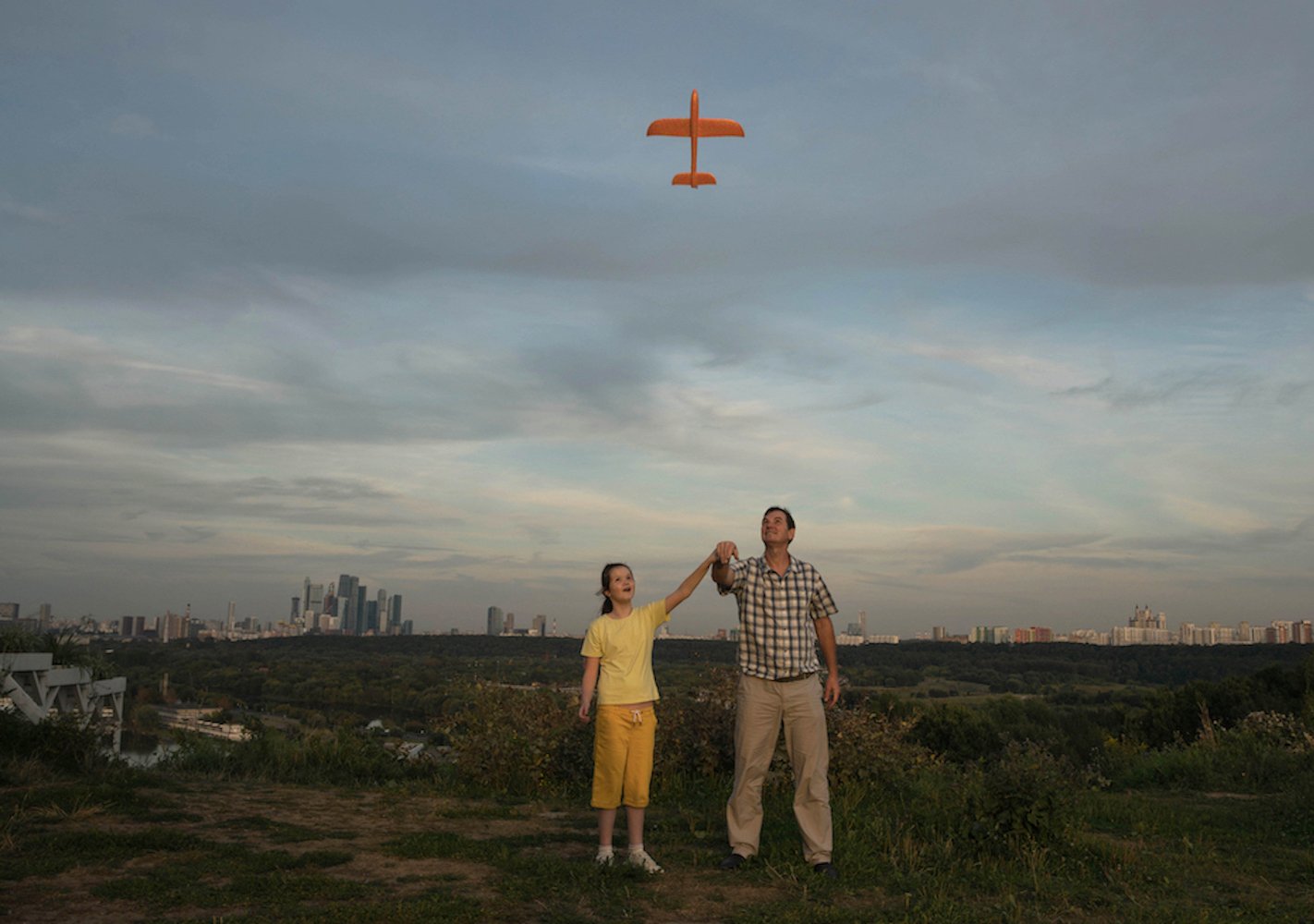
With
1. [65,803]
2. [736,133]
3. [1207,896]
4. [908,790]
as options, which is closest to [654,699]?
[1207,896]

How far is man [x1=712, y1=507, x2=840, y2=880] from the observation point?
5848 millimetres

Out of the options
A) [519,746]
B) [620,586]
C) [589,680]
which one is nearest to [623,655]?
[589,680]

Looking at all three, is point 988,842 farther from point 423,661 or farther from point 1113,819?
point 423,661

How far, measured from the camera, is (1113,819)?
805 centimetres

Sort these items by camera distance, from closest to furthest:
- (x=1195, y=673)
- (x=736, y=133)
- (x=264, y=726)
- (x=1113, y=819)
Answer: (x=1113, y=819) < (x=264, y=726) < (x=736, y=133) < (x=1195, y=673)

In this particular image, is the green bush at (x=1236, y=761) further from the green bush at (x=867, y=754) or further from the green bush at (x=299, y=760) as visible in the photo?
the green bush at (x=299, y=760)

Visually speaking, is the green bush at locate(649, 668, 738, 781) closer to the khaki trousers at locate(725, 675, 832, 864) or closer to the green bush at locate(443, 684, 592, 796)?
the green bush at locate(443, 684, 592, 796)

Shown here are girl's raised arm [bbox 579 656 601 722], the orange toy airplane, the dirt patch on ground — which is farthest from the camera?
the orange toy airplane

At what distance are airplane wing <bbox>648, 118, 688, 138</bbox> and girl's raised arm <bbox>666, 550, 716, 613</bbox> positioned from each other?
64.2 ft

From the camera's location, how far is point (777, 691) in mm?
5949

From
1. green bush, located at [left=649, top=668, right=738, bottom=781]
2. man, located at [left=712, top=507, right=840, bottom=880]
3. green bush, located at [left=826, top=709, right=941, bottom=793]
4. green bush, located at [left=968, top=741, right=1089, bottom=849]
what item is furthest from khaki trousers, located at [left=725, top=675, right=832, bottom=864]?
green bush, located at [left=649, top=668, right=738, bottom=781]

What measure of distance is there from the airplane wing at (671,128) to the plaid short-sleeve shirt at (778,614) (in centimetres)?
1942

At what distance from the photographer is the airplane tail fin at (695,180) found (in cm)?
2428

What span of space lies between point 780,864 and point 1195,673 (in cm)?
4241
